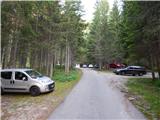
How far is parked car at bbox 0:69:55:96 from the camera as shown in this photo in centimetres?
1506

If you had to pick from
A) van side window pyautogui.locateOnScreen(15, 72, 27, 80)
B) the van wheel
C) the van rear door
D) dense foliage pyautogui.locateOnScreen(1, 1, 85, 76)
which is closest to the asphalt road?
the van wheel

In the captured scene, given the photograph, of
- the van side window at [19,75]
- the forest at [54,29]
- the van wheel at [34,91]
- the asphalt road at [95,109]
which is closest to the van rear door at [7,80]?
the van side window at [19,75]

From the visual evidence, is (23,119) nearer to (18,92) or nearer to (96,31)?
(18,92)

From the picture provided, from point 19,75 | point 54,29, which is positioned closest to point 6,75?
point 19,75

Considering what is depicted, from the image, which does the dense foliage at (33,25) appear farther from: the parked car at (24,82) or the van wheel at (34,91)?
the van wheel at (34,91)

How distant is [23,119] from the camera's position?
9.10m

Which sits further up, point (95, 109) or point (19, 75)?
point (19, 75)

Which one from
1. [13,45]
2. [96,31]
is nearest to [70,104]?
[13,45]

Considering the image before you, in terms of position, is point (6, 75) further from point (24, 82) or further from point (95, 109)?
point (95, 109)

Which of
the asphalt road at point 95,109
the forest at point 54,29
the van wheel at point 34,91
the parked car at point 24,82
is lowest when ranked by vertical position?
the asphalt road at point 95,109

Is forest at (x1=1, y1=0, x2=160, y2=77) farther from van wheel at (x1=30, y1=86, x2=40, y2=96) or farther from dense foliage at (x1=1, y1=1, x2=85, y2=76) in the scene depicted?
van wheel at (x1=30, y1=86, x2=40, y2=96)

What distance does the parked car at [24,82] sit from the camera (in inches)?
593

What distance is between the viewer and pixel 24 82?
50.1 feet

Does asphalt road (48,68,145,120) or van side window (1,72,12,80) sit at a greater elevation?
van side window (1,72,12,80)
